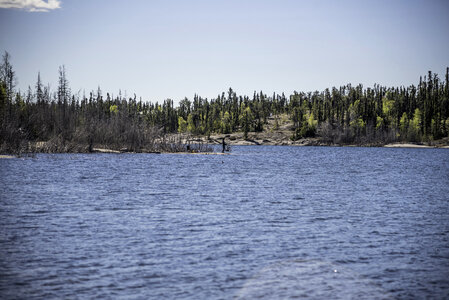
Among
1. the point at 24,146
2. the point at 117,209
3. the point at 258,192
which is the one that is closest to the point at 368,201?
the point at 258,192

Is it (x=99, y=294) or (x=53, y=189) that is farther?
(x=53, y=189)

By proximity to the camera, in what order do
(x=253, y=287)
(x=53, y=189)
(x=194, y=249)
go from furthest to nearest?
(x=53, y=189)
(x=194, y=249)
(x=253, y=287)

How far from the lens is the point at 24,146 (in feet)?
249

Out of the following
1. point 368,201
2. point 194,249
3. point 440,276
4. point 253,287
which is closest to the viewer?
point 253,287

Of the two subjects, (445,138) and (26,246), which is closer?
(26,246)

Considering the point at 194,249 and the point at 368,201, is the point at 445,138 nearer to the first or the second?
the point at 368,201

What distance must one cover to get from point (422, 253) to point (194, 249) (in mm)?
8812

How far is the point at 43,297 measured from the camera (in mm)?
11492

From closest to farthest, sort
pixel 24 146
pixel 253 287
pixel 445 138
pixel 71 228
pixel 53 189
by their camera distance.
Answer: pixel 253 287 → pixel 71 228 → pixel 53 189 → pixel 24 146 → pixel 445 138

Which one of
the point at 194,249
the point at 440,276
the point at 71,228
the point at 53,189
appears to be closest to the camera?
the point at 440,276

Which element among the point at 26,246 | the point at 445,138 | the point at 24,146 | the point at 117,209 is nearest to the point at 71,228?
the point at 26,246

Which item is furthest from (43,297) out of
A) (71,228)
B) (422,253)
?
(422,253)

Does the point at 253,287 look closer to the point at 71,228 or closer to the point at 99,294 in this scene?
the point at 99,294

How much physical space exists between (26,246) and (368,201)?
23456 mm
